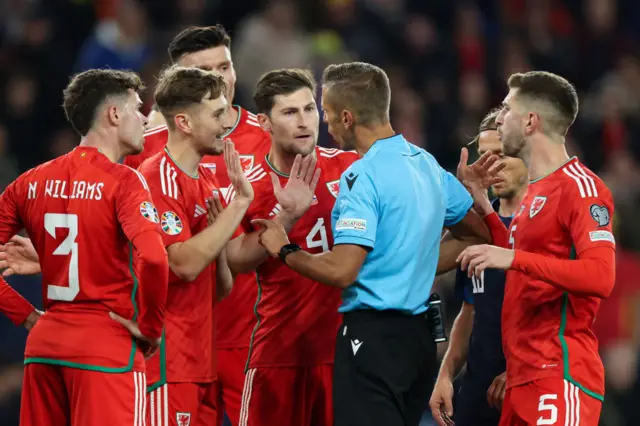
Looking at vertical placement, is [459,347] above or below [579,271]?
below

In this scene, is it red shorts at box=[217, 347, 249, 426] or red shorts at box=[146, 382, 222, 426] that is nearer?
red shorts at box=[146, 382, 222, 426]

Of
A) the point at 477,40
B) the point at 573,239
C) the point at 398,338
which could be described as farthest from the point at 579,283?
the point at 477,40

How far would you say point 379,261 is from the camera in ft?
18.3

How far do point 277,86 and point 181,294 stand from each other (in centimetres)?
136

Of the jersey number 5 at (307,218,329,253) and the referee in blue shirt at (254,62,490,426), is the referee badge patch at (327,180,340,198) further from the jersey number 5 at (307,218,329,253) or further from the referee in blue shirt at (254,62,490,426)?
the referee in blue shirt at (254,62,490,426)

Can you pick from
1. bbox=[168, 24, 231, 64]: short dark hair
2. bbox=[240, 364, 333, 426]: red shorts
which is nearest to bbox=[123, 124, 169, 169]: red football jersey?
bbox=[168, 24, 231, 64]: short dark hair

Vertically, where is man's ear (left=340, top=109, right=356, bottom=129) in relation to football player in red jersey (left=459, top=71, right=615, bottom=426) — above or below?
above

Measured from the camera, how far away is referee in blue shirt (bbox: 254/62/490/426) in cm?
547

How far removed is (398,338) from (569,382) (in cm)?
85

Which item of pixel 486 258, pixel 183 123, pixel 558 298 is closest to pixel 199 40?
pixel 183 123

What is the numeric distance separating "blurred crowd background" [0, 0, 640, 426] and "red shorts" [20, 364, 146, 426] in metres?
3.81

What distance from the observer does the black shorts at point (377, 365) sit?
5461 millimetres

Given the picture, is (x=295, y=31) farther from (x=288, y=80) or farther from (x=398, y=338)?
(x=398, y=338)

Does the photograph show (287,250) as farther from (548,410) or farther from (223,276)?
→ (548,410)
